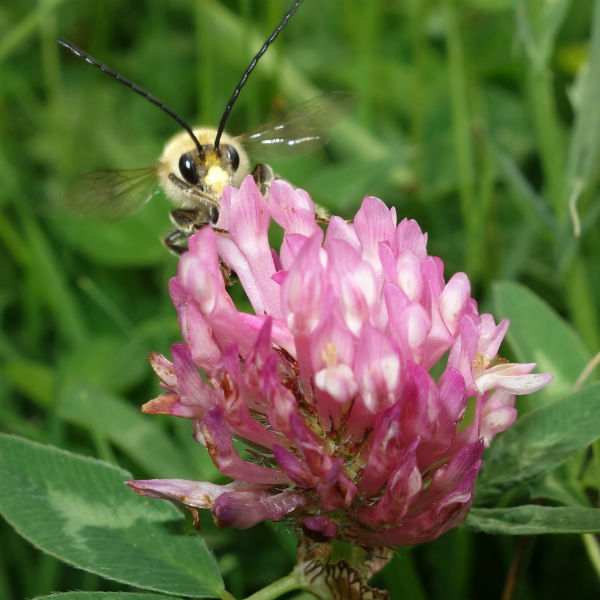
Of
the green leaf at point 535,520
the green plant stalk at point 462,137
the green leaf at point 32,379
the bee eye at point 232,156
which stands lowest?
the green leaf at point 535,520

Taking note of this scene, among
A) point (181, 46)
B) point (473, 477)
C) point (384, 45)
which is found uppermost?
point (181, 46)

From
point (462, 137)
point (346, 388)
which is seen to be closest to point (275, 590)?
point (346, 388)

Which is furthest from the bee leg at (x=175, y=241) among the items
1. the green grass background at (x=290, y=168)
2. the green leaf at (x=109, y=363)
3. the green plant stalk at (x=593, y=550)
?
the green plant stalk at (x=593, y=550)

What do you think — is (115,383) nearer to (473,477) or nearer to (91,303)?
(91,303)

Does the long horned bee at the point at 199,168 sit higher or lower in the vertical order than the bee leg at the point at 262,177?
higher

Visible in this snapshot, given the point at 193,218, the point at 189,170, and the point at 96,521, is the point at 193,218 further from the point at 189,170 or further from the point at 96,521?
the point at 96,521

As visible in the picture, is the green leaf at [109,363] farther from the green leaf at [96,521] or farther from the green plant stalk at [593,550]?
the green plant stalk at [593,550]

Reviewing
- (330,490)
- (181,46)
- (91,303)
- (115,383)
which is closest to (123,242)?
(91,303)
